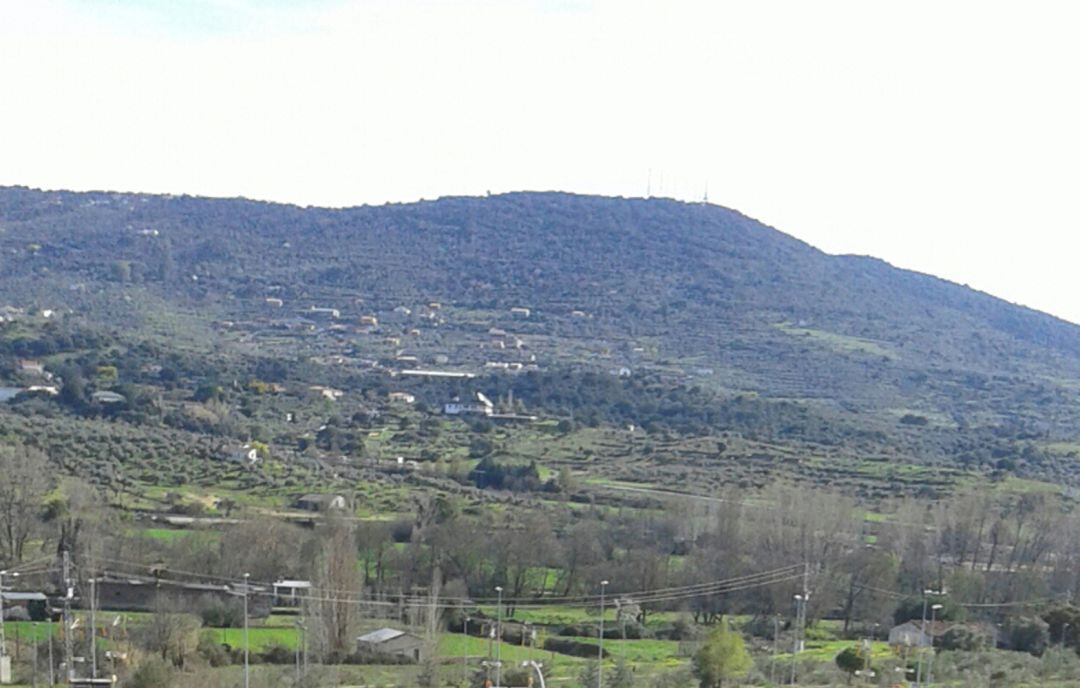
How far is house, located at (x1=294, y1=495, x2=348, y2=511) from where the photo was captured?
36375 mm

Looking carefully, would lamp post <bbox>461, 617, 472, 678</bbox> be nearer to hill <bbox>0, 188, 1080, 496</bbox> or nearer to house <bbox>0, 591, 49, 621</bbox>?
house <bbox>0, 591, 49, 621</bbox>

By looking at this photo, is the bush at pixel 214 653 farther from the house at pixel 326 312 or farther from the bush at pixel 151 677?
the house at pixel 326 312

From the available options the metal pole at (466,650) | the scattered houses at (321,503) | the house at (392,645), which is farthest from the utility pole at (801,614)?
the scattered houses at (321,503)

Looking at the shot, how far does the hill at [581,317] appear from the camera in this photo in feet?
218

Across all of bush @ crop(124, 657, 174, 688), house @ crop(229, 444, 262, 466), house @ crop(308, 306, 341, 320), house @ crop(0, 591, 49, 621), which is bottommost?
house @ crop(0, 591, 49, 621)

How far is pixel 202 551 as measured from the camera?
3133 centimetres

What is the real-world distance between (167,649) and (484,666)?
5.53m

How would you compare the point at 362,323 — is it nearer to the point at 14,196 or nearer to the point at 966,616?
the point at 14,196

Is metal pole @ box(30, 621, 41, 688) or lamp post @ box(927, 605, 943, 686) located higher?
lamp post @ box(927, 605, 943, 686)

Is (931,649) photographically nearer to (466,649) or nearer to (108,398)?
(466,649)

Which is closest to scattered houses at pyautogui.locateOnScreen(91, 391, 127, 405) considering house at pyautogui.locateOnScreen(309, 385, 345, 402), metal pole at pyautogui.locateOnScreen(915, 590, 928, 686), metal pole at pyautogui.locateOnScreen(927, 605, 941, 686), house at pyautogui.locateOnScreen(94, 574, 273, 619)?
house at pyautogui.locateOnScreen(309, 385, 345, 402)

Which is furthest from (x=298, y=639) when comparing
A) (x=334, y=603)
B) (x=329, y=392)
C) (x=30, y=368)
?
(x=329, y=392)

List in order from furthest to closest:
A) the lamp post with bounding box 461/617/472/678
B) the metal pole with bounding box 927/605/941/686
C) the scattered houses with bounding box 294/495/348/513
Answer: the scattered houses with bounding box 294/495/348/513
the lamp post with bounding box 461/617/472/678
the metal pole with bounding box 927/605/941/686

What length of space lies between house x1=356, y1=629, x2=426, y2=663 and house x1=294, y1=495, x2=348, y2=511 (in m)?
9.35
